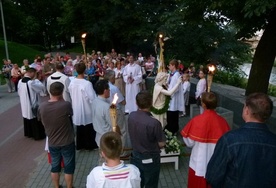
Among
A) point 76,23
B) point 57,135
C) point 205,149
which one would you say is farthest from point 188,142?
point 76,23

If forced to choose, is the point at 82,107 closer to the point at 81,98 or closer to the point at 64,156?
the point at 81,98

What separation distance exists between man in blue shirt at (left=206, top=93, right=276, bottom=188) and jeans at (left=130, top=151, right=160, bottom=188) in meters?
1.43

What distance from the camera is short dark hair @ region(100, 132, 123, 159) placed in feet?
9.06

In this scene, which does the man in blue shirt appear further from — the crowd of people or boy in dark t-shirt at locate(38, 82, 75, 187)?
boy in dark t-shirt at locate(38, 82, 75, 187)

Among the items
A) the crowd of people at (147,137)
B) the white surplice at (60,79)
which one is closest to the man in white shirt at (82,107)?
the crowd of people at (147,137)

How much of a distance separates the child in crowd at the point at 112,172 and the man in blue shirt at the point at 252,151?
0.81 meters

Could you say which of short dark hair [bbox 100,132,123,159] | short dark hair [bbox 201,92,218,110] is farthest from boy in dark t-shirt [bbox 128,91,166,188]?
short dark hair [bbox 100,132,123,159]

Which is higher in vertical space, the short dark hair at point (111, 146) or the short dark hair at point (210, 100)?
the short dark hair at point (210, 100)

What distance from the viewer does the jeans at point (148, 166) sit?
3992 millimetres

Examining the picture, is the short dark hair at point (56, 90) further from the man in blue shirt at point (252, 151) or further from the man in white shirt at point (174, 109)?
the man in white shirt at point (174, 109)

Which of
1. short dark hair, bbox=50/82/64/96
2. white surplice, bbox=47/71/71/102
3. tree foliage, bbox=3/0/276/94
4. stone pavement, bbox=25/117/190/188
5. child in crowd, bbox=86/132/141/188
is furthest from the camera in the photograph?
tree foliage, bbox=3/0/276/94

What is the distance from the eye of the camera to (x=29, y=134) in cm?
839

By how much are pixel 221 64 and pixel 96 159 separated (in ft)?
48.4

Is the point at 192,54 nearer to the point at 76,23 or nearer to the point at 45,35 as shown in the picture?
the point at 76,23
